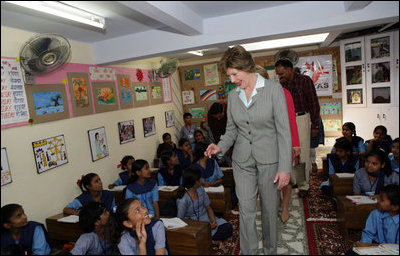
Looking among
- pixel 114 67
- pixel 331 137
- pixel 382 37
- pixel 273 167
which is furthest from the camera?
pixel 331 137

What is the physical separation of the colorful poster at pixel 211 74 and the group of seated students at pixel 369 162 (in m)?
3.73

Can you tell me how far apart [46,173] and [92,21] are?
186 cm

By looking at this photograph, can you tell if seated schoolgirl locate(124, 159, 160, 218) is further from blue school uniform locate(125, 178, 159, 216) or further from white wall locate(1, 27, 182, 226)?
white wall locate(1, 27, 182, 226)

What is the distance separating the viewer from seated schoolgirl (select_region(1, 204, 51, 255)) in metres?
2.08

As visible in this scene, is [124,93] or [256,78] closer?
[256,78]

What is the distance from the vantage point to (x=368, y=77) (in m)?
5.84

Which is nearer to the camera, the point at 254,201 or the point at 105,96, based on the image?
the point at 254,201

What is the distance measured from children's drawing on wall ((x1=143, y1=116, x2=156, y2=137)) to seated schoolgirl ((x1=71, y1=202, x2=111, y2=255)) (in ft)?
10.6

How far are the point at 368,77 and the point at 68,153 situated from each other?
19.4 feet

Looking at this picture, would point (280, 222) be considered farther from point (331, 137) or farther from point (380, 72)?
point (331, 137)

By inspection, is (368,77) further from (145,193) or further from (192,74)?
(145,193)

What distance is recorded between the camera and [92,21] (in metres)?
2.79

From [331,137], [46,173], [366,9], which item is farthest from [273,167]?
[331,137]

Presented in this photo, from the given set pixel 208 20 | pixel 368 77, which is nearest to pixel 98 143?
pixel 208 20
